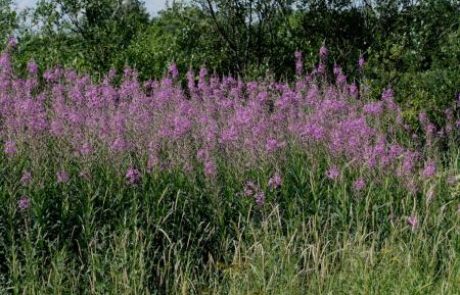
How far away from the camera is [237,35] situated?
1330 cm

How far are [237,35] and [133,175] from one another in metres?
7.60

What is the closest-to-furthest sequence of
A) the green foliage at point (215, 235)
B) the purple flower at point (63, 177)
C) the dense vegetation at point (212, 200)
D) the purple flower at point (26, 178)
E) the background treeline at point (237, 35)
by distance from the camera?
the green foliage at point (215, 235) → the dense vegetation at point (212, 200) → the purple flower at point (26, 178) → the purple flower at point (63, 177) → the background treeline at point (237, 35)

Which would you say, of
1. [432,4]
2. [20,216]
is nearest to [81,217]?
[20,216]

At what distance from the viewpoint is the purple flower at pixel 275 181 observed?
6.24 meters

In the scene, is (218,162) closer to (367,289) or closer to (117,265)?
(117,265)

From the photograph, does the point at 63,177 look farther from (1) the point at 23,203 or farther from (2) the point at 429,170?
(2) the point at 429,170

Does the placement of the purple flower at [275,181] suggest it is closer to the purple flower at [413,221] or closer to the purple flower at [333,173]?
the purple flower at [333,173]

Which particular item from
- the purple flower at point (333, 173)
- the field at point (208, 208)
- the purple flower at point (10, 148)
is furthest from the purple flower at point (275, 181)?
the purple flower at point (10, 148)

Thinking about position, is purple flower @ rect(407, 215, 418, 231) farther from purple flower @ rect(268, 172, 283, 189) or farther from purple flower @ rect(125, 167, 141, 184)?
purple flower @ rect(125, 167, 141, 184)

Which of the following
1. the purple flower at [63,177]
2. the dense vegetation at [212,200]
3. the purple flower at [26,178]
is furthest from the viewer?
the purple flower at [63,177]

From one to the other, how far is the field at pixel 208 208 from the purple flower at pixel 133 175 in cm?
1

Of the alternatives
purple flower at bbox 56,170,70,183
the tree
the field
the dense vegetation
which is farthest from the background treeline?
purple flower at bbox 56,170,70,183

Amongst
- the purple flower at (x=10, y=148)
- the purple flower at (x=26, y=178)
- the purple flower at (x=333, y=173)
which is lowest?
the purple flower at (x=333, y=173)

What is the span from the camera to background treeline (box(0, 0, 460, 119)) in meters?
12.9
